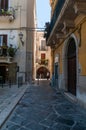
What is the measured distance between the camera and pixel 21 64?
2567 cm

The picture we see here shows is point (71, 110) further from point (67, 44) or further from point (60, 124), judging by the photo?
point (67, 44)

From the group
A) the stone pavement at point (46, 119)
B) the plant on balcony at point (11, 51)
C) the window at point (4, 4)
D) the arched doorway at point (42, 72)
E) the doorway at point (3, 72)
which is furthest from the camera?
the arched doorway at point (42, 72)

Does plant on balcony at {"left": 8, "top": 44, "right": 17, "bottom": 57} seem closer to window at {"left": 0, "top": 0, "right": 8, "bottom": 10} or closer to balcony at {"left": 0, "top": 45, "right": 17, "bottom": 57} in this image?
balcony at {"left": 0, "top": 45, "right": 17, "bottom": 57}

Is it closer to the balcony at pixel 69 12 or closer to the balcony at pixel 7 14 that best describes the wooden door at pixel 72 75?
the balcony at pixel 69 12

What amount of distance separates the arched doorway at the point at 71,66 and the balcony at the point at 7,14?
12030mm

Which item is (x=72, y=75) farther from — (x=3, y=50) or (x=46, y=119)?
(x=3, y=50)

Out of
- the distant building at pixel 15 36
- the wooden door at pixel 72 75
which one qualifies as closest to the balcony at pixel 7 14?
the distant building at pixel 15 36

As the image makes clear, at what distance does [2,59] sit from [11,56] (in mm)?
976

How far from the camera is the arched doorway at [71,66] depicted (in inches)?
514

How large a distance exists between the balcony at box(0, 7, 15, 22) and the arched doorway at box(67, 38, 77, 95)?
12.0 m

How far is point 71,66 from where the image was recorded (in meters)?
13.9

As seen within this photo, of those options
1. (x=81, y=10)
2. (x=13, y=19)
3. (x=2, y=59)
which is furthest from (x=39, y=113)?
(x=13, y=19)

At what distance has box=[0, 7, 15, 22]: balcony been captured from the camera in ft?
82.2

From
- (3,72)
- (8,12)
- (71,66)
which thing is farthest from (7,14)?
(71,66)
